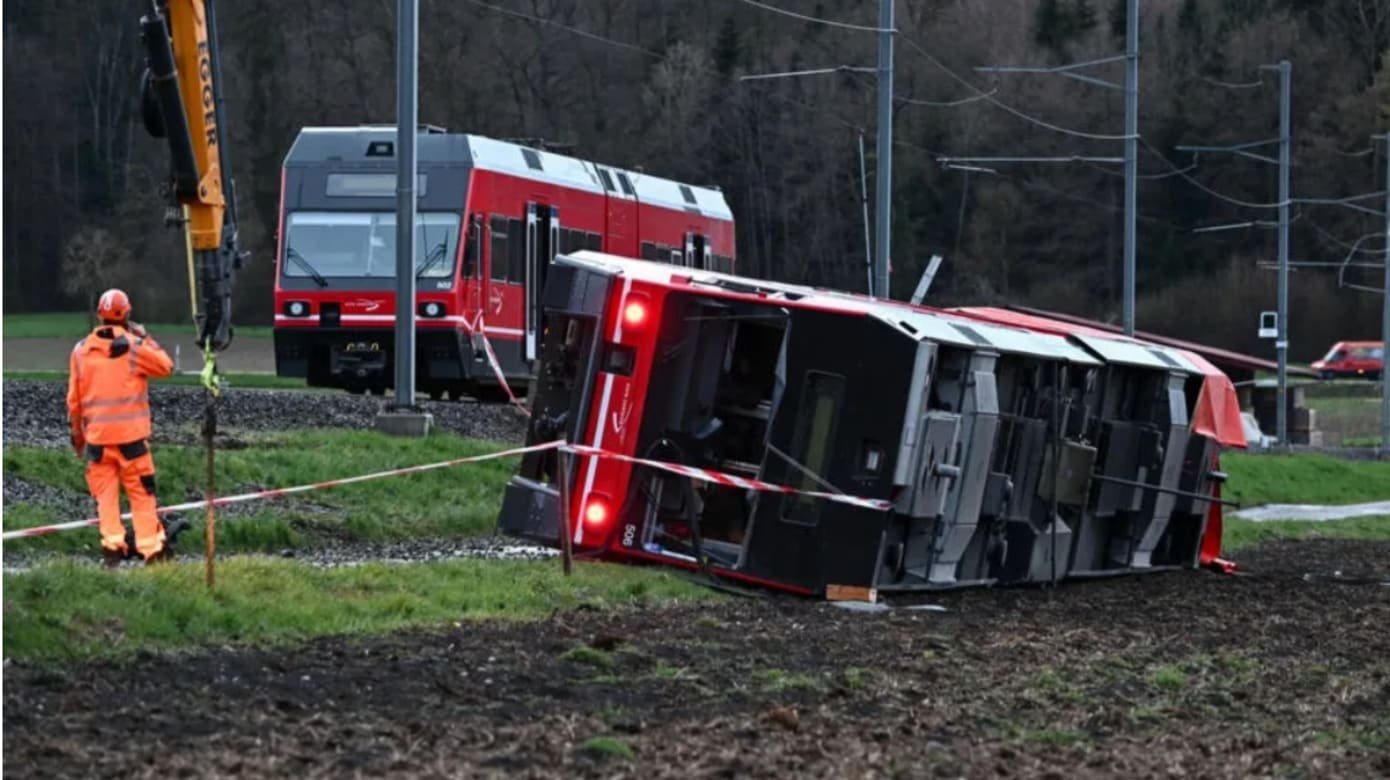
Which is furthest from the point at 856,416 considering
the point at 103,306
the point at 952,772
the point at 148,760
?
the point at 148,760

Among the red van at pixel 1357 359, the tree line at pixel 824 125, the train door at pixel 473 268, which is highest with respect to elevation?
the tree line at pixel 824 125

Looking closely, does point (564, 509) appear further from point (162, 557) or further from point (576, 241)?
point (576, 241)

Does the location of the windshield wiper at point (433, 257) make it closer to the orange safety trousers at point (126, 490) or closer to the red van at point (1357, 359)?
the orange safety trousers at point (126, 490)

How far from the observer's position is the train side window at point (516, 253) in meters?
35.1

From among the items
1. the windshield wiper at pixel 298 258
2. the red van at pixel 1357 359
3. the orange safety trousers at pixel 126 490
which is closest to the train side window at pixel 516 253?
the windshield wiper at pixel 298 258

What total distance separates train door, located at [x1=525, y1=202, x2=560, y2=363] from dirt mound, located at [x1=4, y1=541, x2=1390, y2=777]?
1851 centimetres

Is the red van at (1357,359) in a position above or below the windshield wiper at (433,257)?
below

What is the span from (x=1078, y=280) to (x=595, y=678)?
80.5 metres

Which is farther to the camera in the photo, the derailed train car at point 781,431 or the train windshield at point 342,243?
the train windshield at point 342,243

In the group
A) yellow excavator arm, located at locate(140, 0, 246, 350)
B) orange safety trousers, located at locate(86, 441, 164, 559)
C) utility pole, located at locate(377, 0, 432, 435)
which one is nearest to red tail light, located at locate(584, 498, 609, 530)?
yellow excavator arm, located at locate(140, 0, 246, 350)

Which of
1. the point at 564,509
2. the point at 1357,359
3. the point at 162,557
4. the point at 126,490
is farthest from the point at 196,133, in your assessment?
the point at 1357,359

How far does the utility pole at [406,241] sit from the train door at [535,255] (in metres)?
6.83

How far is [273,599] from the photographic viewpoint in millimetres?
14750

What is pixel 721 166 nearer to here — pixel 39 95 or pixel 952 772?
pixel 39 95
